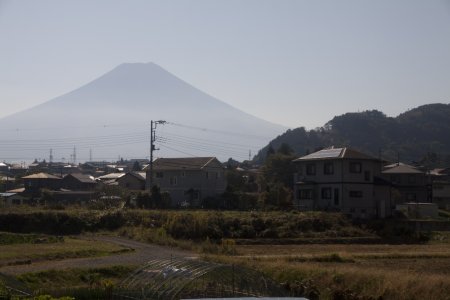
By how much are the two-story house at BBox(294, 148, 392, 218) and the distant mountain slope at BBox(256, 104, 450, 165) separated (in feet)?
263

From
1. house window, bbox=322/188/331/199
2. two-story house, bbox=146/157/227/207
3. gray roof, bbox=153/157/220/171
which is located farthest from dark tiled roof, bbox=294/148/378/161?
gray roof, bbox=153/157/220/171

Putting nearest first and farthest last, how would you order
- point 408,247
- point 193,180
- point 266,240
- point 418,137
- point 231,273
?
point 231,273
point 408,247
point 266,240
point 193,180
point 418,137

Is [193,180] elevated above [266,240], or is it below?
above

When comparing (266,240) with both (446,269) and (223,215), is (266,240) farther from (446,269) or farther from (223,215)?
(446,269)

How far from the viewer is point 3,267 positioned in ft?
72.1

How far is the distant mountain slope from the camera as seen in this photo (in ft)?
438

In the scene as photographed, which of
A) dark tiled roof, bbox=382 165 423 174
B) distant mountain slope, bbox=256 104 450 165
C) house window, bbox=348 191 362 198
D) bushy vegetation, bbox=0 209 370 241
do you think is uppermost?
distant mountain slope, bbox=256 104 450 165

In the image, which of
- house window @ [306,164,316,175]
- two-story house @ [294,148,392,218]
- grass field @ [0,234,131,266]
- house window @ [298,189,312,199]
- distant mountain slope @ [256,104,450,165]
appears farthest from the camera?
distant mountain slope @ [256,104,450,165]

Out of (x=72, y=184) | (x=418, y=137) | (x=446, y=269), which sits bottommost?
(x=446, y=269)

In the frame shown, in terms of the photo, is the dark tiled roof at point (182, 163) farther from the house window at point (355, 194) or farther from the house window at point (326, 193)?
the house window at point (355, 194)

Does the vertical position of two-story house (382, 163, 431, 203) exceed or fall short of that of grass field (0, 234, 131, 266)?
it exceeds it

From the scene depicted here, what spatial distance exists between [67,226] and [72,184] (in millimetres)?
28685

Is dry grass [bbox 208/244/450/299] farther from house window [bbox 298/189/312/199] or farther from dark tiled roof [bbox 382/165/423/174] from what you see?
dark tiled roof [bbox 382/165/423/174]

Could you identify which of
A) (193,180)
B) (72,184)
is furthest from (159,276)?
(72,184)
